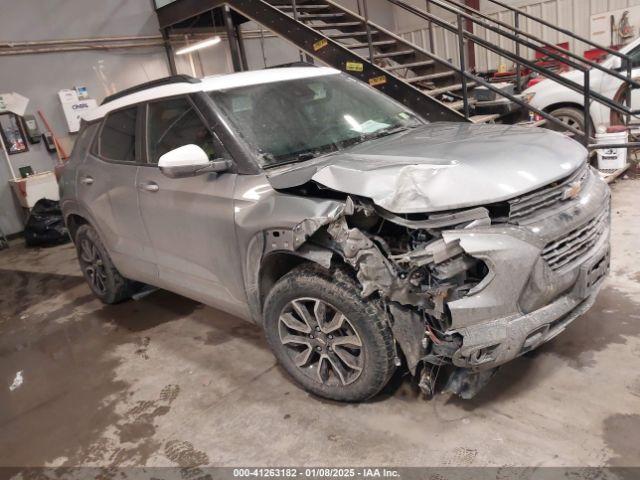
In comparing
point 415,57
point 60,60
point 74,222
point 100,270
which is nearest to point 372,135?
point 100,270

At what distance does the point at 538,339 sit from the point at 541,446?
1.51 feet

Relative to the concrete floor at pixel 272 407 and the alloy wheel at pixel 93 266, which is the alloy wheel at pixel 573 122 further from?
the alloy wheel at pixel 93 266

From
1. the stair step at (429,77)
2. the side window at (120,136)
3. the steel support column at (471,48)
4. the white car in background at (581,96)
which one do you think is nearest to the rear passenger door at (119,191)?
the side window at (120,136)

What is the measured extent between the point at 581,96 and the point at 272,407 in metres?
6.00

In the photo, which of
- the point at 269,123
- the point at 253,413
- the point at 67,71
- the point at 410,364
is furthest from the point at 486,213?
the point at 67,71

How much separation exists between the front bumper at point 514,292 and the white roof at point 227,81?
5.62ft

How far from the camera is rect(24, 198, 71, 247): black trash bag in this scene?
729cm

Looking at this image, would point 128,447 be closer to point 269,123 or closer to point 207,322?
point 207,322

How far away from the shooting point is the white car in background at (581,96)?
6617 millimetres

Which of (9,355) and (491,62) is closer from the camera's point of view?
(9,355)

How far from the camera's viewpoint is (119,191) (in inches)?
138

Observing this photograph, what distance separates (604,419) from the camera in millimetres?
2229

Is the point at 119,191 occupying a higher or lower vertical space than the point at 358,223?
higher

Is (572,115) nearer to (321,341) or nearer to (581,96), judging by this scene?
(581,96)
